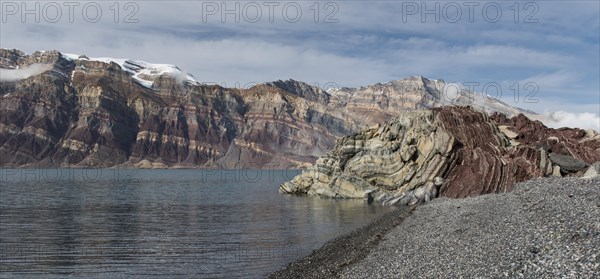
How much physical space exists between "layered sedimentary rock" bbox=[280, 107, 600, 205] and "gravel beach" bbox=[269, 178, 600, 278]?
33.1 metres

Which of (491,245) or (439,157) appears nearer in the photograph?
(491,245)

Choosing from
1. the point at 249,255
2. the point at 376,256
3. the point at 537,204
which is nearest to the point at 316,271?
the point at 376,256

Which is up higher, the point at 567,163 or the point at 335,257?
the point at 567,163

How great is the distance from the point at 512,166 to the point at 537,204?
42.6m

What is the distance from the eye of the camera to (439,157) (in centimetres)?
8125

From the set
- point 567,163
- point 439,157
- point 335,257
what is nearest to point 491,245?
point 335,257

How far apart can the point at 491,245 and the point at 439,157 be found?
2272 inches

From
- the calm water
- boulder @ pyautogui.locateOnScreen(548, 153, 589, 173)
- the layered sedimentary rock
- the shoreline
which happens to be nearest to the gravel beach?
the shoreline

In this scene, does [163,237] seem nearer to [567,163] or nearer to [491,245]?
[491,245]

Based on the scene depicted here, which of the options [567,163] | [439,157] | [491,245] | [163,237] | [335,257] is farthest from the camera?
[439,157]

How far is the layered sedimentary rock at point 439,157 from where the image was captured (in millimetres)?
72688

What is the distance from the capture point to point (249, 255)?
3775 cm

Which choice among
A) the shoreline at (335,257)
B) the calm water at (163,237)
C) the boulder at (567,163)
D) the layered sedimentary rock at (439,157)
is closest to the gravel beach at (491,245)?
the shoreline at (335,257)

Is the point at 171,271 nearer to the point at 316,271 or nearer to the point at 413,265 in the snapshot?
the point at 316,271
